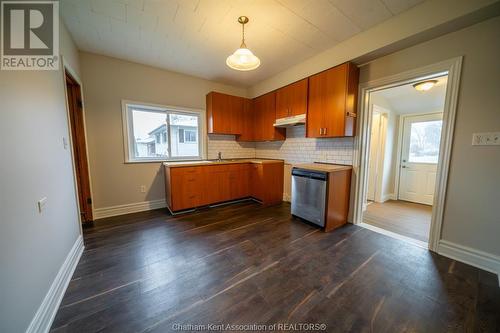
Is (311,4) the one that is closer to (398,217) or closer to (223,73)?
(223,73)

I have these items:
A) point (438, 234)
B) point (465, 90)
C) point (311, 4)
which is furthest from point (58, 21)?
point (438, 234)

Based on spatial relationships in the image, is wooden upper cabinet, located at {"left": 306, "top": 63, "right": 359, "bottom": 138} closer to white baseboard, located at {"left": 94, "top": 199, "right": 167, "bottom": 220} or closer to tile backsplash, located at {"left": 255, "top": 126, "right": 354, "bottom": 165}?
tile backsplash, located at {"left": 255, "top": 126, "right": 354, "bottom": 165}

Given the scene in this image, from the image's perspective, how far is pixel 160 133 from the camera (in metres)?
3.57

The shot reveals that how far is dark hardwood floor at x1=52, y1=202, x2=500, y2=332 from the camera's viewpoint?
1.26 meters

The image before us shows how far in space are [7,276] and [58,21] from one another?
8.08 ft

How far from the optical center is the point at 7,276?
0.95 metres

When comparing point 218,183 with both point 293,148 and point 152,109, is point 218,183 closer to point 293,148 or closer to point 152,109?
point 293,148

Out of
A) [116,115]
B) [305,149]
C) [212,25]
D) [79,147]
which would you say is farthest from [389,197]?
[79,147]

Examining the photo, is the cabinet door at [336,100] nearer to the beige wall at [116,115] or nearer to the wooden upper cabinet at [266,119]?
the wooden upper cabinet at [266,119]

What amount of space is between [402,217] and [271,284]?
119 inches

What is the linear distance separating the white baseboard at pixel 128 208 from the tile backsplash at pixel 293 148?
4.71 feet

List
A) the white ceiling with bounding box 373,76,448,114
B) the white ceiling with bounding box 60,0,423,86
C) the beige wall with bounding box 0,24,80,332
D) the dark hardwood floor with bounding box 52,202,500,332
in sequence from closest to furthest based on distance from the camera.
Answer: the beige wall with bounding box 0,24,80,332, the dark hardwood floor with bounding box 52,202,500,332, the white ceiling with bounding box 60,0,423,86, the white ceiling with bounding box 373,76,448,114

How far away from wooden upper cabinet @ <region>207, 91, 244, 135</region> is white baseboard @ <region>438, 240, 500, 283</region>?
3.69 metres

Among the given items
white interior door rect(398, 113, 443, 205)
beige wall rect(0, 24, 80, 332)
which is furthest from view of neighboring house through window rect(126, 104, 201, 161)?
white interior door rect(398, 113, 443, 205)
